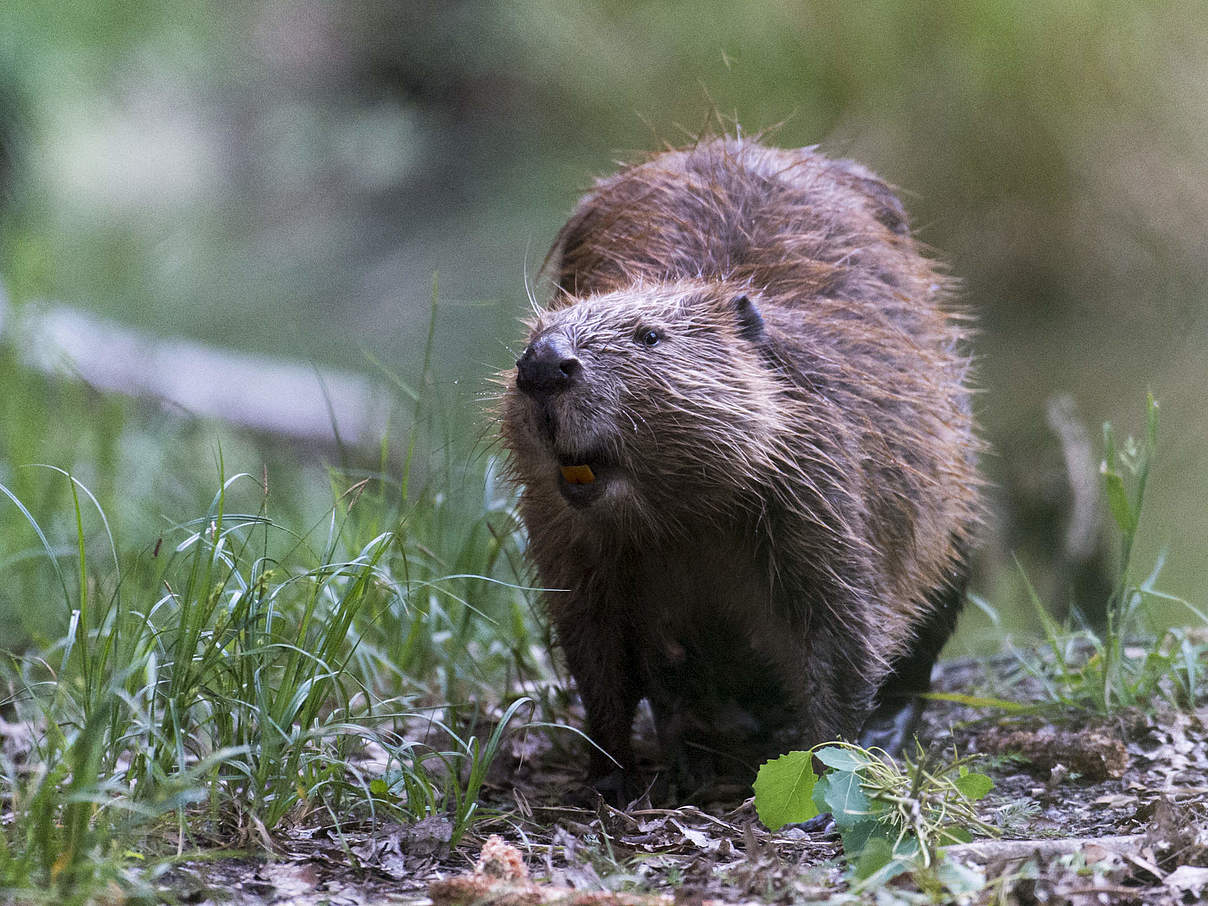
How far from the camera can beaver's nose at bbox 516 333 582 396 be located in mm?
2535

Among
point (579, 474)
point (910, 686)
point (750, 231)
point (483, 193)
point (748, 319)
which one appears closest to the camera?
point (579, 474)

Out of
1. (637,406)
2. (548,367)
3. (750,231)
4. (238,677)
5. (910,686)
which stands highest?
(750,231)

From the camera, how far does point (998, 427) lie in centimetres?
696

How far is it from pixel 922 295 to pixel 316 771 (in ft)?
6.37

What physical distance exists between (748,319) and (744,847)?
1104 mm

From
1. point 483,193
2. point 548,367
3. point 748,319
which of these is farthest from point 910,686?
point 483,193

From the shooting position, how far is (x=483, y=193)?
38.9 ft

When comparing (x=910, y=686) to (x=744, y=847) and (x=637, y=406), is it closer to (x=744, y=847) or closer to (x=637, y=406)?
(x=744, y=847)

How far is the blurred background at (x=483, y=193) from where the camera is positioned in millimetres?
5633

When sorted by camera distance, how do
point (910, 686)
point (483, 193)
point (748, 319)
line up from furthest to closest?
point (483, 193) → point (910, 686) → point (748, 319)

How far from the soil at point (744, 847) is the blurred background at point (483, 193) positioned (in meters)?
1.13

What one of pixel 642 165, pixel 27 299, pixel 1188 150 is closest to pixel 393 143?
pixel 1188 150

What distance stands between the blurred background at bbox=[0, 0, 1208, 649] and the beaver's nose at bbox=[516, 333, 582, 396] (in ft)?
2.68

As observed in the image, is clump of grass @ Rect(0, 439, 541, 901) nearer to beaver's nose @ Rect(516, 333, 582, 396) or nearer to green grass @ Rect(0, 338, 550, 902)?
green grass @ Rect(0, 338, 550, 902)
